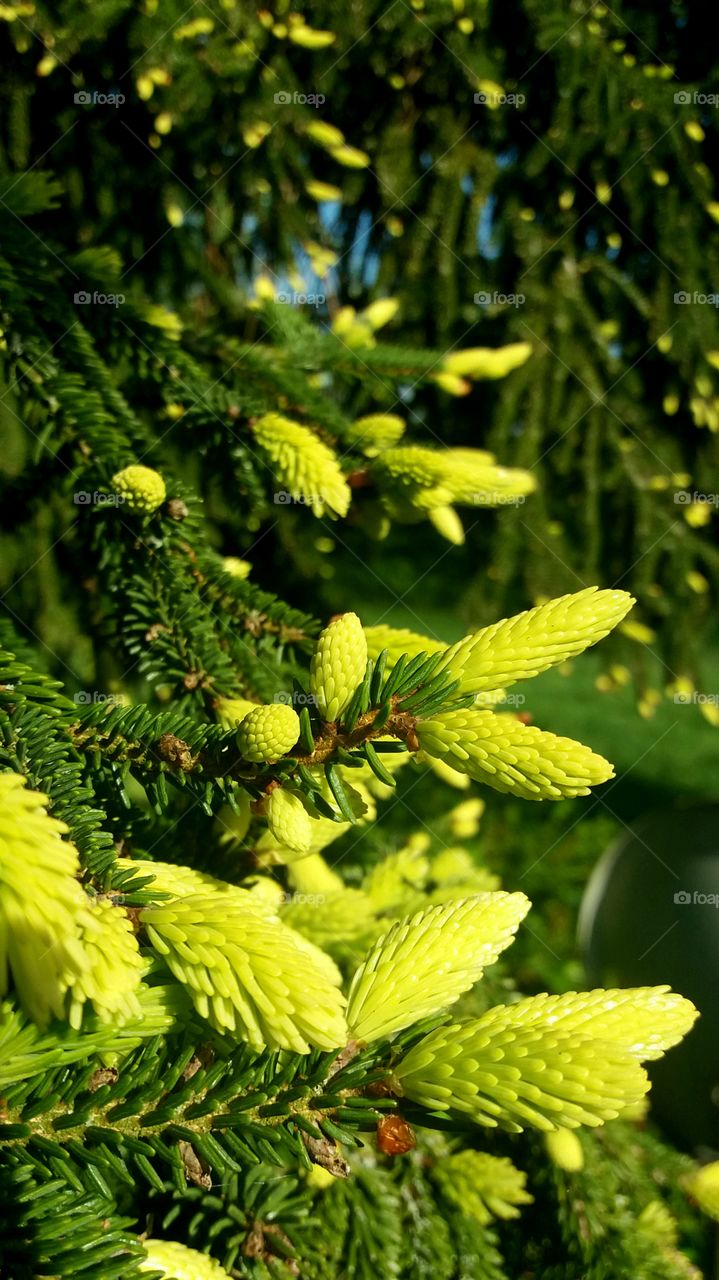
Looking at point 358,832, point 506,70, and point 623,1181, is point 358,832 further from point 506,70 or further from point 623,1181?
point 506,70

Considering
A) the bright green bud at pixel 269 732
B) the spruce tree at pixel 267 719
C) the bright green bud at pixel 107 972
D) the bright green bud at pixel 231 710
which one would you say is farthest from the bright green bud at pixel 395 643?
the bright green bud at pixel 107 972

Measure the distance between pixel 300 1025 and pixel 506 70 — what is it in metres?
1.68

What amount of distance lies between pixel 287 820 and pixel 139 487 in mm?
328

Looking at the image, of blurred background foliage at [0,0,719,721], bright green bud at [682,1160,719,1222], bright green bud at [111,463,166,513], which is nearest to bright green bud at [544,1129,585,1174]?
bright green bud at [682,1160,719,1222]

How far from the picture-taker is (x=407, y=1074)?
440 millimetres

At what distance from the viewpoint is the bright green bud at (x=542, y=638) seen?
0.47 m

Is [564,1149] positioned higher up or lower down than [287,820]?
lower down

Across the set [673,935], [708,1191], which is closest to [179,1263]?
[708,1191]

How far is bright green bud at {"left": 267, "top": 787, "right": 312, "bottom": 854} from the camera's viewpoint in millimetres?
477

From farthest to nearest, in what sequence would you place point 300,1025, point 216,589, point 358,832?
point 358,832 → point 216,589 → point 300,1025

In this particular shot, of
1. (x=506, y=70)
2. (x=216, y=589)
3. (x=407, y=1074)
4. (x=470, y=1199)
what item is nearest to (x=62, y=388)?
(x=216, y=589)

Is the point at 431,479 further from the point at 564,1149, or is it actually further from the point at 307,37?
the point at 307,37

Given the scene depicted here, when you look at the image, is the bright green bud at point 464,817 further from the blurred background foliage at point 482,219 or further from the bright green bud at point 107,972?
the bright green bud at point 107,972

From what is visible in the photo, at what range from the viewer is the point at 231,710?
63 cm
